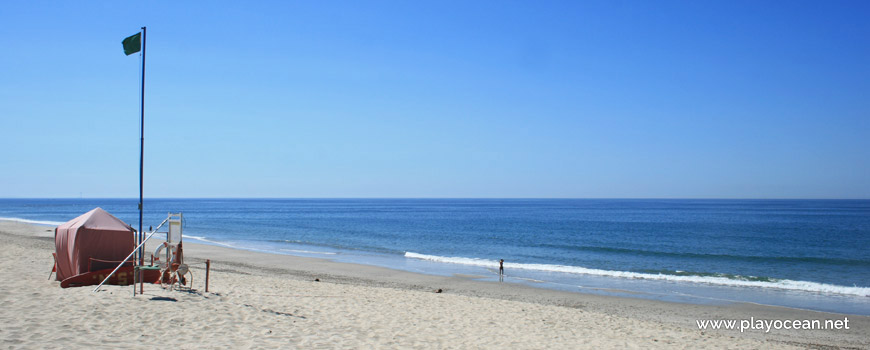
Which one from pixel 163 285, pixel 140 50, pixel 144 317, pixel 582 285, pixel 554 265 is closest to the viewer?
pixel 144 317

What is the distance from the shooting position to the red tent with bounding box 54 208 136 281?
14023 millimetres

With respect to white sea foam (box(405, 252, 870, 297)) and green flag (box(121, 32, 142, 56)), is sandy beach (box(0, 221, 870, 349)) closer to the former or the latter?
white sea foam (box(405, 252, 870, 297))

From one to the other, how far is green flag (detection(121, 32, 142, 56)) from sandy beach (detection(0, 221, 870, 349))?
705cm

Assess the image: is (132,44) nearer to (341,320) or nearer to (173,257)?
(173,257)

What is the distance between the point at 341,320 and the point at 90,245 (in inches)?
316

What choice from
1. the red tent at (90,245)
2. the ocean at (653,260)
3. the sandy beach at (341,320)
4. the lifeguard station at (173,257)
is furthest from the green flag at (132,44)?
the ocean at (653,260)

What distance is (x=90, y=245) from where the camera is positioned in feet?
46.8

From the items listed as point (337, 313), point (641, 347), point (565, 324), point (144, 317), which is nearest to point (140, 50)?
point (144, 317)

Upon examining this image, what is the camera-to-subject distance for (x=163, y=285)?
1373 cm

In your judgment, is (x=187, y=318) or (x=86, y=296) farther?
(x=86, y=296)

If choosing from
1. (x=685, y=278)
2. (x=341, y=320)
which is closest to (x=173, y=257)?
(x=341, y=320)

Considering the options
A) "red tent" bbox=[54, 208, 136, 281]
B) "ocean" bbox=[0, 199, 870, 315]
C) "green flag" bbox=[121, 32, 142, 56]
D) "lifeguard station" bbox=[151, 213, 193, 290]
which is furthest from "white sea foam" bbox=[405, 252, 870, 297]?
"green flag" bbox=[121, 32, 142, 56]

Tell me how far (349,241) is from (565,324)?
33.6 metres

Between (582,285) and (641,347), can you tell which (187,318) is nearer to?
(641,347)
